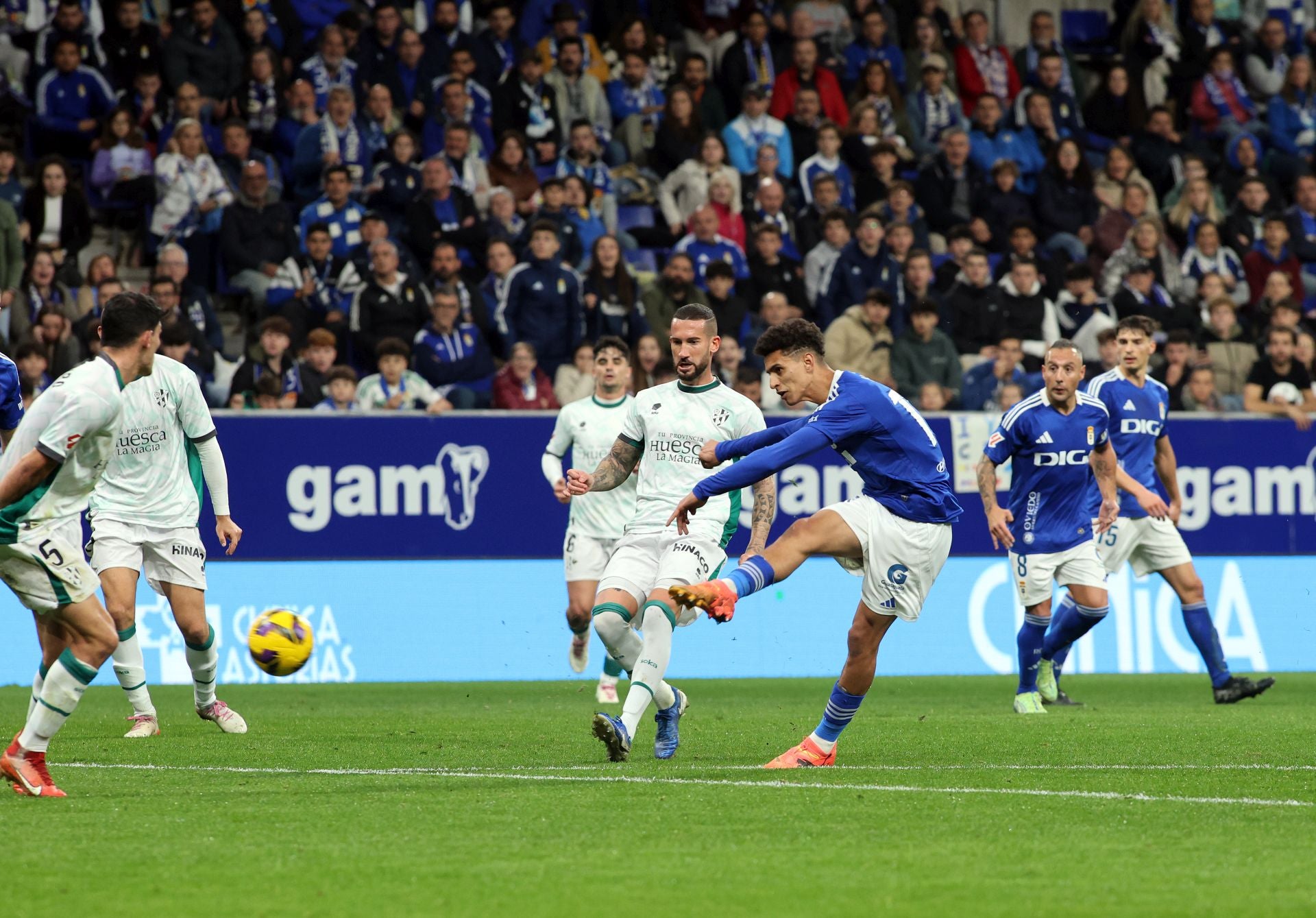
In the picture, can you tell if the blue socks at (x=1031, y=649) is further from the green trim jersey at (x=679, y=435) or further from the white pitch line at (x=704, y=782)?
the white pitch line at (x=704, y=782)

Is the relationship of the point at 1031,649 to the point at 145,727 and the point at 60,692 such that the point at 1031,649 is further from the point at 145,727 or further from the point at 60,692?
the point at 60,692

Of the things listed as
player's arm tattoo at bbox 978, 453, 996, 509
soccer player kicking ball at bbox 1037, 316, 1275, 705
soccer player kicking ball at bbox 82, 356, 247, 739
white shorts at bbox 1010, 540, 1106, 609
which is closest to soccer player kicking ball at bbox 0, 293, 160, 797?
soccer player kicking ball at bbox 82, 356, 247, 739

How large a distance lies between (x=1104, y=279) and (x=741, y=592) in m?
13.9

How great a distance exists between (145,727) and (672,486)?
3.65 meters

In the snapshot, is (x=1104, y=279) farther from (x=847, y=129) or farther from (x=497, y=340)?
(x=497, y=340)

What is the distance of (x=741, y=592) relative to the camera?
835 cm

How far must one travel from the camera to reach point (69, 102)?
63.5ft

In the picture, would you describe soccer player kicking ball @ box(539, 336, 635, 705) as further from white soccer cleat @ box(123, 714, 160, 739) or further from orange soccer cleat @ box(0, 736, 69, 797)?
orange soccer cleat @ box(0, 736, 69, 797)

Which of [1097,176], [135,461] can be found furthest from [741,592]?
[1097,176]

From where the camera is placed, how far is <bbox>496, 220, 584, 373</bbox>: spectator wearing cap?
18438mm

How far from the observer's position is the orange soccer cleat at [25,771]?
7.89 metres

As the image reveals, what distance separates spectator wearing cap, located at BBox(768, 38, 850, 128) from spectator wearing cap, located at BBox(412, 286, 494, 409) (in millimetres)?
5822

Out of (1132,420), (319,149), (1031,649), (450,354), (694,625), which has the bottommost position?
(694,625)

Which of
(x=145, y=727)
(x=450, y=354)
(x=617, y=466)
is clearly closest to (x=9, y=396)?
(x=145, y=727)
